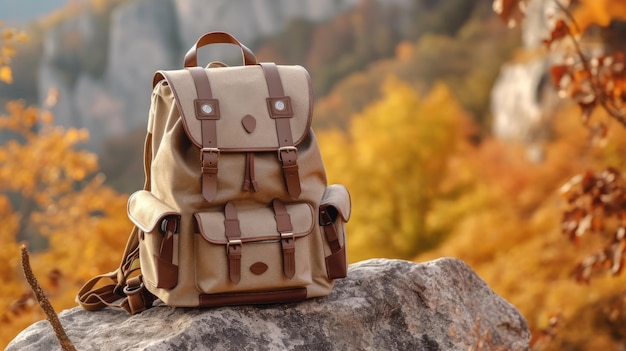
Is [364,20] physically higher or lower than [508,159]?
higher

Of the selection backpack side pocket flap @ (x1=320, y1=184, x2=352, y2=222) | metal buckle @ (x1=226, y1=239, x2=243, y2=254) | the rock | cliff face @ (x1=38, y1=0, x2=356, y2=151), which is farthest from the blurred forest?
metal buckle @ (x1=226, y1=239, x2=243, y2=254)

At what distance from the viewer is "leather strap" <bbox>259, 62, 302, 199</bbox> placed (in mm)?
2377

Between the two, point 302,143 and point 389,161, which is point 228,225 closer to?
point 302,143

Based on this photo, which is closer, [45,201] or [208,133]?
[208,133]

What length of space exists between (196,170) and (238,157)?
0.13 m

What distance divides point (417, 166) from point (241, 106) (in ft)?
52.8

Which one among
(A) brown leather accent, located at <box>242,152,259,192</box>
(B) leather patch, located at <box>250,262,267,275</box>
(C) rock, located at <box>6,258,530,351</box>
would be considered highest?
(A) brown leather accent, located at <box>242,152,259,192</box>

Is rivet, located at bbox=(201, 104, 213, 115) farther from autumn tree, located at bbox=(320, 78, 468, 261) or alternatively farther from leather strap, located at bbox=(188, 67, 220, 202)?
autumn tree, located at bbox=(320, 78, 468, 261)

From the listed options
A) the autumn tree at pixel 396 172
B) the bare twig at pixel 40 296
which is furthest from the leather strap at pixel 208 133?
the autumn tree at pixel 396 172

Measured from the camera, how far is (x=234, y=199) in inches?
92.2

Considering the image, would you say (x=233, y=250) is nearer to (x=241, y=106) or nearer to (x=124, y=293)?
(x=241, y=106)

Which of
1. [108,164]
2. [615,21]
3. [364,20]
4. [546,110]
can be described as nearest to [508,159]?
[546,110]

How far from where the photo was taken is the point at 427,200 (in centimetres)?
1827

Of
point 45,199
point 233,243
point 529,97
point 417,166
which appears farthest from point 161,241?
point 417,166
